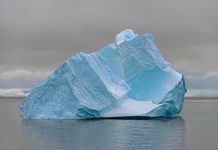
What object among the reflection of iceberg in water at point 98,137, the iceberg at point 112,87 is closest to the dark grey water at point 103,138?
the reflection of iceberg in water at point 98,137

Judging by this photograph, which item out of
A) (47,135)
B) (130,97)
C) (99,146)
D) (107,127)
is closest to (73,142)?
(99,146)

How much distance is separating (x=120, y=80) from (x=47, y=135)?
9127 millimetres

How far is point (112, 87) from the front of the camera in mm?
30375

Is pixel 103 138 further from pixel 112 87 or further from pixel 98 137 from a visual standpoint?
pixel 112 87

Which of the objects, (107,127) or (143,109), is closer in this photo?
(107,127)

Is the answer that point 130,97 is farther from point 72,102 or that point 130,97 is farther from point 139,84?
point 72,102

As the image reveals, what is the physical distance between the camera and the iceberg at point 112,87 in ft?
96.3

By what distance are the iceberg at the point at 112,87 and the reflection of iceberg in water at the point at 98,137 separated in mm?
992

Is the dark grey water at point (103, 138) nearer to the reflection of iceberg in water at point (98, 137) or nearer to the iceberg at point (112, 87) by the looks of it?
the reflection of iceberg in water at point (98, 137)

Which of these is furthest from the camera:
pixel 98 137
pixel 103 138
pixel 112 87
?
pixel 112 87

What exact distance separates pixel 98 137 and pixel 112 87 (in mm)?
8176

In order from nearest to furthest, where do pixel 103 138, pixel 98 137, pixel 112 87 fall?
1. pixel 103 138
2. pixel 98 137
3. pixel 112 87

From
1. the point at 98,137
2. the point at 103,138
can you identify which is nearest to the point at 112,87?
the point at 98,137

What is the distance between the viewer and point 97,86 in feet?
97.0
